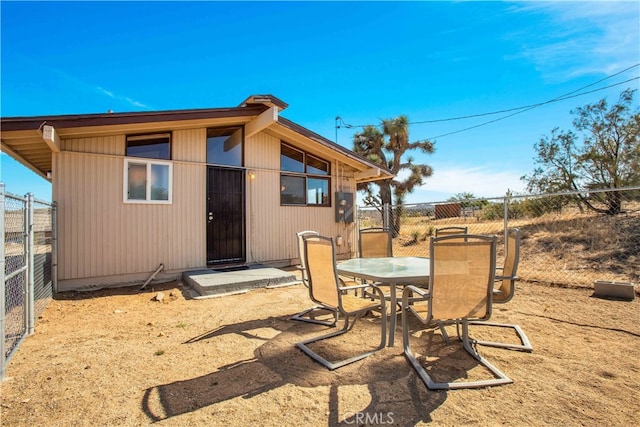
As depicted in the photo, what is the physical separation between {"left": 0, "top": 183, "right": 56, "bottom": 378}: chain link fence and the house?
1.17 metres

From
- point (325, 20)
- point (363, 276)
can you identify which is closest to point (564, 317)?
point (363, 276)

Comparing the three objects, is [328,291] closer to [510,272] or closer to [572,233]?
[510,272]

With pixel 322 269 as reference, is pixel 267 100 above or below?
above

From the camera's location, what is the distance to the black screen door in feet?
20.6

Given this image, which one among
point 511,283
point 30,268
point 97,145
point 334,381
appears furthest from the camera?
point 97,145

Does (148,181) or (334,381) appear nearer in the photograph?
(334,381)

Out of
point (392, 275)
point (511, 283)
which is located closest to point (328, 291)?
point (392, 275)

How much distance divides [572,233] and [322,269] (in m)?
8.17

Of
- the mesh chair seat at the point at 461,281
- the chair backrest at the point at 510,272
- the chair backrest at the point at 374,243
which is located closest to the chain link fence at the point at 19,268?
the mesh chair seat at the point at 461,281

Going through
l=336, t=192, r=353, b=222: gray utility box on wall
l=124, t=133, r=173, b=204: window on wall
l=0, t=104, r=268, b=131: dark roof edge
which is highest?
l=0, t=104, r=268, b=131: dark roof edge

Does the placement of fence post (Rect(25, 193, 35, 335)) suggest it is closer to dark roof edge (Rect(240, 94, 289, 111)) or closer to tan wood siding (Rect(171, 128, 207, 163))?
tan wood siding (Rect(171, 128, 207, 163))

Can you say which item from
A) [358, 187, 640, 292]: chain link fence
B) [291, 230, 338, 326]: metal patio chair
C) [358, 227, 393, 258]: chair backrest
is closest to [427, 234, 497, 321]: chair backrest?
[291, 230, 338, 326]: metal patio chair

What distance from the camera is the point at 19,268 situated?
2865 millimetres

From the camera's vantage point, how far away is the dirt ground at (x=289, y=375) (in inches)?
67.7
